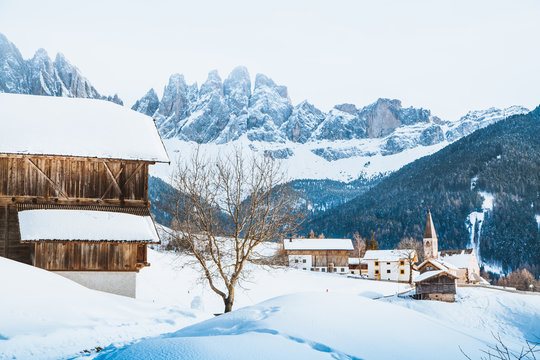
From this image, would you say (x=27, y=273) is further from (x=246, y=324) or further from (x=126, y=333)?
(x=246, y=324)

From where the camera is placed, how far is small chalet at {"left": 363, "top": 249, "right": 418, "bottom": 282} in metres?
95.0

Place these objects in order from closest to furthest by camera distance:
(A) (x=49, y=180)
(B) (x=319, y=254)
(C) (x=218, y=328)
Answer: (C) (x=218, y=328), (A) (x=49, y=180), (B) (x=319, y=254)

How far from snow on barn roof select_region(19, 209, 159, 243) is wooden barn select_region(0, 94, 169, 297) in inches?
1.7

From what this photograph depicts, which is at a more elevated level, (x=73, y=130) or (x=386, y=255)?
(x=73, y=130)

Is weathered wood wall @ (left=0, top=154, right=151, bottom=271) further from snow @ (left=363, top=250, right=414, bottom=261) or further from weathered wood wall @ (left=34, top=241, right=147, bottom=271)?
snow @ (left=363, top=250, right=414, bottom=261)

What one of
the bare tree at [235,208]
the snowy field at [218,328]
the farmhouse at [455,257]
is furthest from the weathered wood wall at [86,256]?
the farmhouse at [455,257]

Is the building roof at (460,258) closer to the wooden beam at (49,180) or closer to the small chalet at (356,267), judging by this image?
the small chalet at (356,267)

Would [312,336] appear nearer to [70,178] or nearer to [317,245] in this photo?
[70,178]

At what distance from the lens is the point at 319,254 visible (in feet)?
322

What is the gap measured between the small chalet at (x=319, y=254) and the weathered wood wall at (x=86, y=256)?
72413 millimetres

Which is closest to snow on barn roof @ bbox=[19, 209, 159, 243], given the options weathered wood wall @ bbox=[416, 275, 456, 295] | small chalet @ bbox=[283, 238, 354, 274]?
weathered wood wall @ bbox=[416, 275, 456, 295]

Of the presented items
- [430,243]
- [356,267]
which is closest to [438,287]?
[430,243]

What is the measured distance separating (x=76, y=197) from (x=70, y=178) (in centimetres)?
104

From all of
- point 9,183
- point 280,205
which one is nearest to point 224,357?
point 280,205
